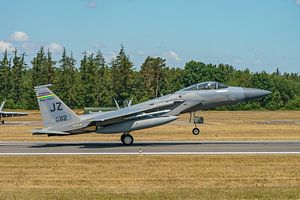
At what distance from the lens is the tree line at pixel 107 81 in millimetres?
100125

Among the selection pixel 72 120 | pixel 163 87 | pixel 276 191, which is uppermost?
pixel 163 87

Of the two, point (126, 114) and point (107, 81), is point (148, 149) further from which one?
point (107, 81)

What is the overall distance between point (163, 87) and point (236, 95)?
83735 millimetres

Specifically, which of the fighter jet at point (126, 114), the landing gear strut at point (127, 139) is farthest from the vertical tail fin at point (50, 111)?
the landing gear strut at point (127, 139)

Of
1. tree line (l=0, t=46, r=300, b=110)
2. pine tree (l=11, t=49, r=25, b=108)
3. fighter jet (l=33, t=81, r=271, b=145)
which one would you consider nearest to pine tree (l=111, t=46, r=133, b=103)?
tree line (l=0, t=46, r=300, b=110)

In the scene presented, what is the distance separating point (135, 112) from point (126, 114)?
17.4 inches

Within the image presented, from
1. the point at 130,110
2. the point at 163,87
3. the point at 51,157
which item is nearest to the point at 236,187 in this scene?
the point at 51,157

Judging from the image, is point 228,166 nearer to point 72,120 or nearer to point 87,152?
point 87,152

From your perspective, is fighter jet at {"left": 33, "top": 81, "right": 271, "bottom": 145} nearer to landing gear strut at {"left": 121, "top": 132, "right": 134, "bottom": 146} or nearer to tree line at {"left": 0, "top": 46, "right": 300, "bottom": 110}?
landing gear strut at {"left": 121, "top": 132, "right": 134, "bottom": 146}

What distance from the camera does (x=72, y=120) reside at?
91.0 ft

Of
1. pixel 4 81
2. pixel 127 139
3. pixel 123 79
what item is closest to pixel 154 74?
pixel 123 79

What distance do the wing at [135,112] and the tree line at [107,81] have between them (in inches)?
2736

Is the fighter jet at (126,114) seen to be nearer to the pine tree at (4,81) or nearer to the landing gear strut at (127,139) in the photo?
the landing gear strut at (127,139)

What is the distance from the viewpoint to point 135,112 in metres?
27.3
